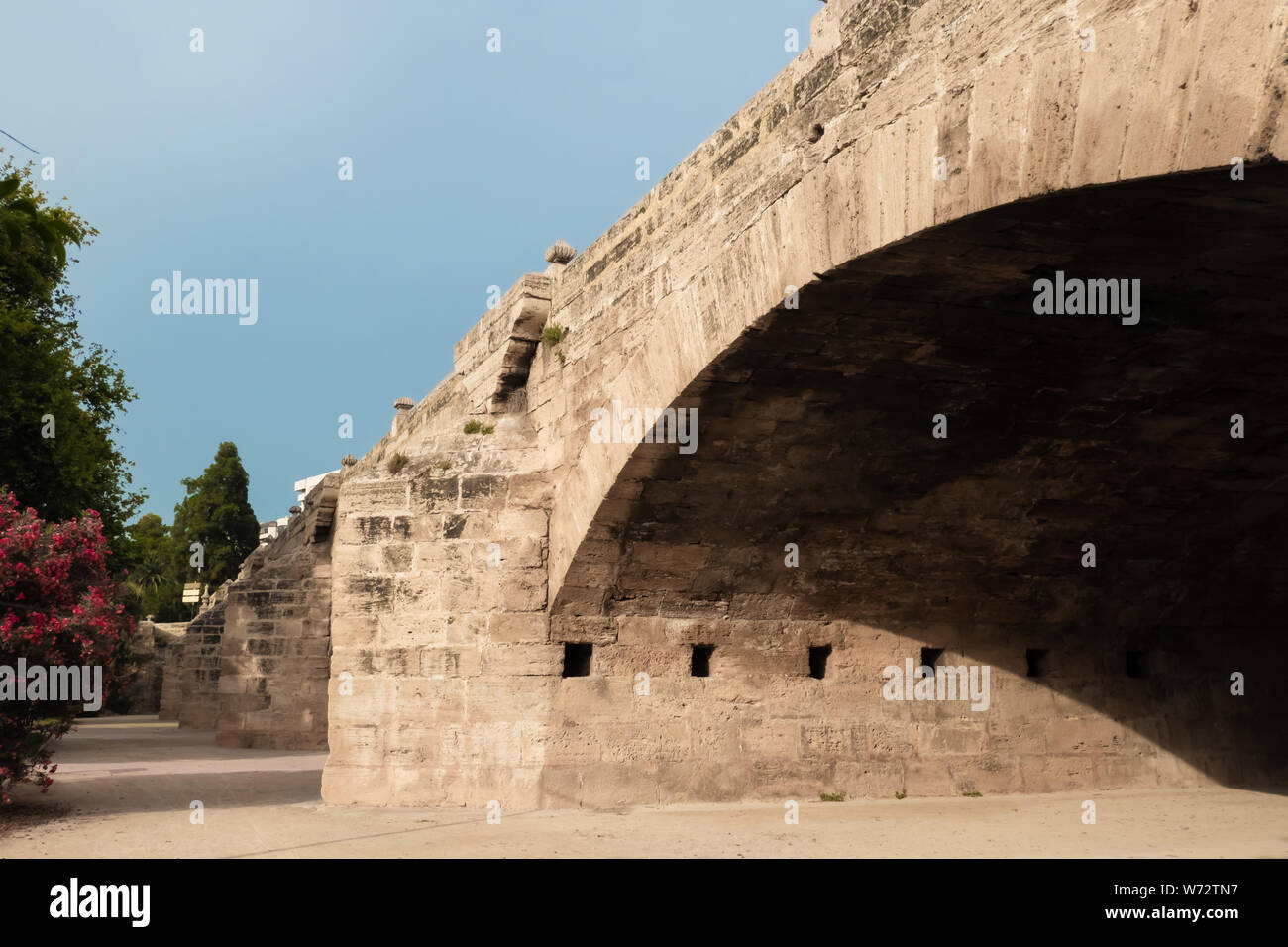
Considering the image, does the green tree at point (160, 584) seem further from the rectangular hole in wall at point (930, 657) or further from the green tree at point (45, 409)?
the rectangular hole in wall at point (930, 657)

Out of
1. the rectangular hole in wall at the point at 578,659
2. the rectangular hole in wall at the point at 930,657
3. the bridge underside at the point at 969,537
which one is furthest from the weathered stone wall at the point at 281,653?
the rectangular hole in wall at the point at 930,657

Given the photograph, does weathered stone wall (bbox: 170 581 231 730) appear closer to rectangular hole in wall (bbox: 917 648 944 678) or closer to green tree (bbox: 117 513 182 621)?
rectangular hole in wall (bbox: 917 648 944 678)

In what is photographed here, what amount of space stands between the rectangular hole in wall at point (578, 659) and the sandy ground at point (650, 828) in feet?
3.16

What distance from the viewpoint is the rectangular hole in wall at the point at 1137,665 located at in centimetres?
940

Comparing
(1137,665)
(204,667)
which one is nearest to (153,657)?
(204,667)

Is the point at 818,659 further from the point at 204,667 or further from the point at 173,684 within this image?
the point at 173,684

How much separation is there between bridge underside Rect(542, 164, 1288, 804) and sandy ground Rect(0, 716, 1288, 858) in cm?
46

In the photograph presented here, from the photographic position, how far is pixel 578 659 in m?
7.78

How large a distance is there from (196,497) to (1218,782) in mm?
39119

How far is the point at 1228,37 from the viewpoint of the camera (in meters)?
3.04

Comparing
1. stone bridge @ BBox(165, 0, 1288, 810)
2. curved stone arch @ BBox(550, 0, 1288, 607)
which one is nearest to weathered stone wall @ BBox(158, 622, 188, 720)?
stone bridge @ BBox(165, 0, 1288, 810)
